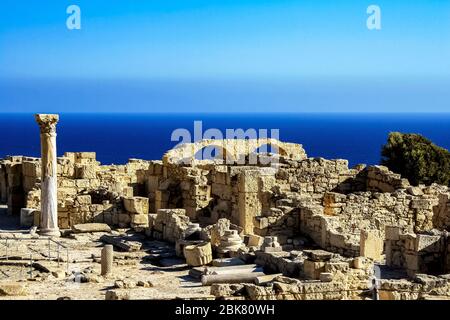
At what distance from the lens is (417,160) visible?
137 ft

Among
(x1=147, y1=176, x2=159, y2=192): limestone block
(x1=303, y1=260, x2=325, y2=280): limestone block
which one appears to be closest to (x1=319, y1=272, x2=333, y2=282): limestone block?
(x1=303, y1=260, x2=325, y2=280): limestone block

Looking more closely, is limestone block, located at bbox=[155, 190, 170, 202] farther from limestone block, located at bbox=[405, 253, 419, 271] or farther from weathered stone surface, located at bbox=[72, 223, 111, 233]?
limestone block, located at bbox=[405, 253, 419, 271]

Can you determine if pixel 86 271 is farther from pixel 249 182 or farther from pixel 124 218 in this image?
pixel 249 182

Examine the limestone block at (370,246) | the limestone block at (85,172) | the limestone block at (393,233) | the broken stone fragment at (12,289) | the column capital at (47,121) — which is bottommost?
the broken stone fragment at (12,289)

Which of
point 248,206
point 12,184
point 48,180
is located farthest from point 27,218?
point 248,206

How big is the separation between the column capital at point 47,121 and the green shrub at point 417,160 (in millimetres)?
18784

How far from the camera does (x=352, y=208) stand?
80.0ft

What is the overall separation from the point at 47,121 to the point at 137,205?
303 centimetres

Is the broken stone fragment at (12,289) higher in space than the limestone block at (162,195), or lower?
lower

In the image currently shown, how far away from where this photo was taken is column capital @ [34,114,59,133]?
2570cm

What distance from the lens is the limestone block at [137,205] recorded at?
26.1m

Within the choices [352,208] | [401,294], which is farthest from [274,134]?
[401,294]

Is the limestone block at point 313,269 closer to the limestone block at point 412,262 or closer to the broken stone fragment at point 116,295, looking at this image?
the limestone block at point 412,262

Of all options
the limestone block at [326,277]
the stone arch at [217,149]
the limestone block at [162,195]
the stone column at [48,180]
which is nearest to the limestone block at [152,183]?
the limestone block at [162,195]
